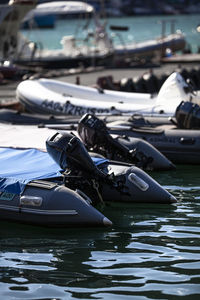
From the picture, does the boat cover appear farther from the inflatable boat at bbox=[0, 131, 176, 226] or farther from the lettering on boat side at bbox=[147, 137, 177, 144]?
the lettering on boat side at bbox=[147, 137, 177, 144]

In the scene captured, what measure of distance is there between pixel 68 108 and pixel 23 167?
6.93m

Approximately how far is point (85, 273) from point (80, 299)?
2.43 ft

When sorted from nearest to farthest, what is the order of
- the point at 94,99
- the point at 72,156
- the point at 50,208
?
the point at 50,208 < the point at 72,156 < the point at 94,99

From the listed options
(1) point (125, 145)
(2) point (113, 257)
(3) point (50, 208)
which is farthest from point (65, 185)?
(1) point (125, 145)

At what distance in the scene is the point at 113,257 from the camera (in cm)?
881

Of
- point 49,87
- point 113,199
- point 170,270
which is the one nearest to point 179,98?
point 49,87

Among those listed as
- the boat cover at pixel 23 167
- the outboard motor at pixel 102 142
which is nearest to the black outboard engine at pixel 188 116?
the outboard motor at pixel 102 142

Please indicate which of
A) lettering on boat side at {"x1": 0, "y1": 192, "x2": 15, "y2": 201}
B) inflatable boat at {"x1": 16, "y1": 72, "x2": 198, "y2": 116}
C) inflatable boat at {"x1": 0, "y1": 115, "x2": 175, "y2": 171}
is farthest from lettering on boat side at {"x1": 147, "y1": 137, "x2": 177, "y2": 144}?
lettering on boat side at {"x1": 0, "y1": 192, "x2": 15, "y2": 201}

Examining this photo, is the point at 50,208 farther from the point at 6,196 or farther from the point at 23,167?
the point at 23,167

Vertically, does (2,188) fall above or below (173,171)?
above

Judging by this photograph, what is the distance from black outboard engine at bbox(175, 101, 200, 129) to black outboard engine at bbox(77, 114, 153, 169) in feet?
6.84

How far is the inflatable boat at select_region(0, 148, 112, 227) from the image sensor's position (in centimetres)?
973

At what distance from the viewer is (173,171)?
45.6 ft

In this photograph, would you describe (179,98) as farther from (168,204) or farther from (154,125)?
(168,204)
